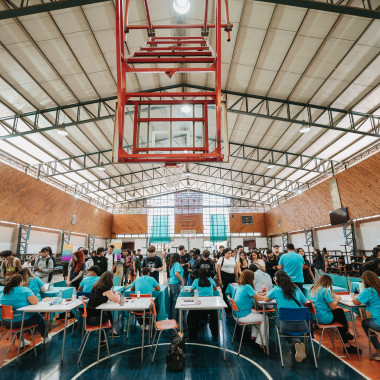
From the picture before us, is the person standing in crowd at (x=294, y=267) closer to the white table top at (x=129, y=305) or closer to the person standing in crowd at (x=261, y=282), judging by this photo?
the person standing in crowd at (x=261, y=282)

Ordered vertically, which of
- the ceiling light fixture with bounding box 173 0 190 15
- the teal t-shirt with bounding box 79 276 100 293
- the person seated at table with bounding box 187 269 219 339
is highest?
the ceiling light fixture with bounding box 173 0 190 15

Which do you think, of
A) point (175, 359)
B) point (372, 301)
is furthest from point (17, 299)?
point (372, 301)

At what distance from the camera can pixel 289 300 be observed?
3736mm

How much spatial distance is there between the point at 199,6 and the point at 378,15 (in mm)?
4226

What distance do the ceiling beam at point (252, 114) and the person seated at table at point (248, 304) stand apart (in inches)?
288

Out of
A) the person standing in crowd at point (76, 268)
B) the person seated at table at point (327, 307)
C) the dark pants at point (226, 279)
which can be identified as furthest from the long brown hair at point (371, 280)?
the person standing in crowd at point (76, 268)

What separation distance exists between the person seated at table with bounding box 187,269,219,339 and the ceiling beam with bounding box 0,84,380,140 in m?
7.27

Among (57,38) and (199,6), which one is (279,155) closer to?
(199,6)

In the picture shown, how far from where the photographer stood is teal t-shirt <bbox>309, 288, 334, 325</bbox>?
372cm

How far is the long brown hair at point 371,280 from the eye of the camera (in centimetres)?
345

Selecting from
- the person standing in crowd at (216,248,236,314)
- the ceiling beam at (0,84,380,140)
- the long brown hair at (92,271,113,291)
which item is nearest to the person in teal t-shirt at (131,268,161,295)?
the long brown hair at (92,271,113,291)

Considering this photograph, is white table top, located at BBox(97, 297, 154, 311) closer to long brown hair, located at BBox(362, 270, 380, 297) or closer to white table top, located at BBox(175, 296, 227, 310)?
white table top, located at BBox(175, 296, 227, 310)

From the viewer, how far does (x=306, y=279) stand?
6.86 m

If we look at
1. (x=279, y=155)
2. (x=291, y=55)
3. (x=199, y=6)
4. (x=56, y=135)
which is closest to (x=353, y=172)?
(x=279, y=155)
